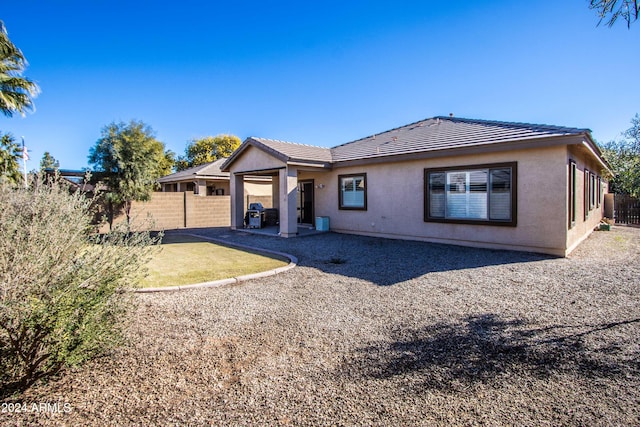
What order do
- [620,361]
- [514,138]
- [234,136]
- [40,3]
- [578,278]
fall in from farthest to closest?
[234,136]
[40,3]
[514,138]
[578,278]
[620,361]

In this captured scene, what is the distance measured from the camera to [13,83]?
13852 millimetres

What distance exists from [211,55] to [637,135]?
598 inches

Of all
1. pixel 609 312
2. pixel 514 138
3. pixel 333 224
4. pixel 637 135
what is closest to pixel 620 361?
pixel 609 312

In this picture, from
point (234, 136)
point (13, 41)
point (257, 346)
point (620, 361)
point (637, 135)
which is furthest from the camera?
point (234, 136)

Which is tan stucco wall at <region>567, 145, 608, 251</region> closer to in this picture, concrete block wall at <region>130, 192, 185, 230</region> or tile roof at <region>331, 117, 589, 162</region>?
tile roof at <region>331, 117, 589, 162</region>

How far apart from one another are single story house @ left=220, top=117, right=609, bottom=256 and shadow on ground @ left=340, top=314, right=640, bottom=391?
5521 millimetres

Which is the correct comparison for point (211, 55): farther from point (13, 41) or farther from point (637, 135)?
point (637, 135)

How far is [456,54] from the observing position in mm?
12414

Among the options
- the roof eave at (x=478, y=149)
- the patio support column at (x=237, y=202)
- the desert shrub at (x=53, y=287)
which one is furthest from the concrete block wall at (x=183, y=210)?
the desert shrub at (x=53, y=287)

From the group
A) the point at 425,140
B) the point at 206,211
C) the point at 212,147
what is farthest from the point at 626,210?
the point at 212,147

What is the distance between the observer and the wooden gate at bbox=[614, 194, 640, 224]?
18719mm

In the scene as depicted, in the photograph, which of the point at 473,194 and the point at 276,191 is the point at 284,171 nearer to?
the point at 276,191

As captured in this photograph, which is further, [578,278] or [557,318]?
[578,278]

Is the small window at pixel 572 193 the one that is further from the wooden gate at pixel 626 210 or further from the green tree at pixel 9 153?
the green tree at pixel 9 153
